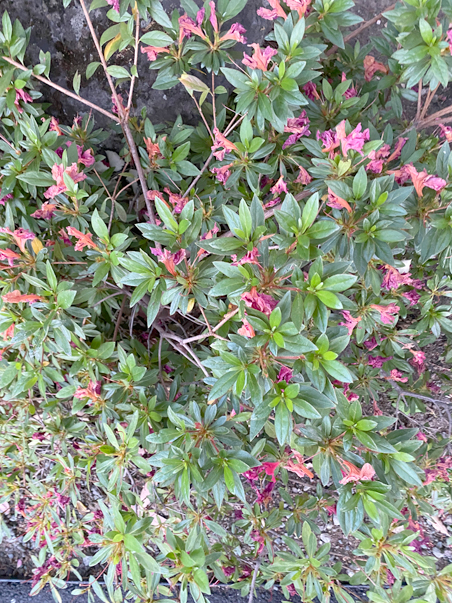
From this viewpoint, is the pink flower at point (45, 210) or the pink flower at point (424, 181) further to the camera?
the pink flower at point (45, 210)

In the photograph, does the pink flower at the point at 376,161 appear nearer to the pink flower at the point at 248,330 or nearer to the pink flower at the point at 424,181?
the pink flower at the point at 424,181

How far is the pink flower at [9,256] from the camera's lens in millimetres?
1079

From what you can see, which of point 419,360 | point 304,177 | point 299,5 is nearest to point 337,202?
point 304,177

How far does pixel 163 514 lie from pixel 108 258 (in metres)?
1.51

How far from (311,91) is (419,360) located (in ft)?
3.40

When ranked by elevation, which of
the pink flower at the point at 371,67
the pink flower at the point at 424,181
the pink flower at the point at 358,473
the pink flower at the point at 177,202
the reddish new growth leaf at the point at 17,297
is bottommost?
the pink flower at the point at 358,473

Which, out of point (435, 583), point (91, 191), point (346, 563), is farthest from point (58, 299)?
point (346, 563)

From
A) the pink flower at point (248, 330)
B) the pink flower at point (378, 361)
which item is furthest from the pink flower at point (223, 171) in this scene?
the pink flower at point (378, 361)

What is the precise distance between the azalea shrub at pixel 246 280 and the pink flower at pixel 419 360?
7cm

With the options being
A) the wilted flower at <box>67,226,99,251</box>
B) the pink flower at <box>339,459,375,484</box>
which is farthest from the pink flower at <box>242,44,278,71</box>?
the pink flower at <box>339,459,375,484</box>

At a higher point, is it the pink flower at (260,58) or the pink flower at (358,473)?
the pink flower at (260,58)

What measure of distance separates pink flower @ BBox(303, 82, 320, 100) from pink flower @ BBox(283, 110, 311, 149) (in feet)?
0.51

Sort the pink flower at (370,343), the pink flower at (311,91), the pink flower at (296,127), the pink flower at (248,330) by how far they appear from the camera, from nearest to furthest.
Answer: the pink flower at (248,330)
the pink flower at (296,127)
the pink flower at (311,91)
the pink flower at (370,343)

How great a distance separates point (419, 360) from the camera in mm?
1577
